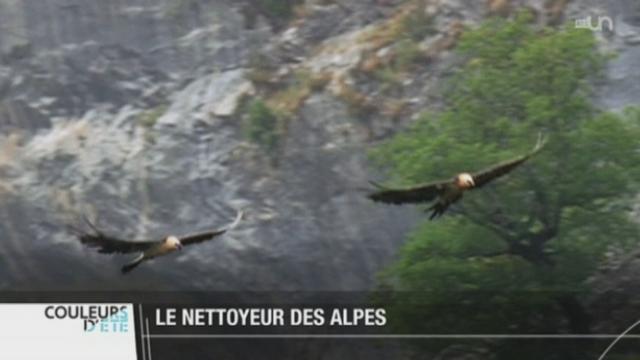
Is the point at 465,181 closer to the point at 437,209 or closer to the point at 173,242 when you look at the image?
the point at 437,209

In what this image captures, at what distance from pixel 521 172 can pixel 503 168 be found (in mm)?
66

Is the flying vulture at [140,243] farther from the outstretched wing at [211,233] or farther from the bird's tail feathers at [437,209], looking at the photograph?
the bird's tail feathers at [437,209]

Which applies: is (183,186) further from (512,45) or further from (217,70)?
(512,45)

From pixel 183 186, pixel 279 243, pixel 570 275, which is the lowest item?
pixel 570 275

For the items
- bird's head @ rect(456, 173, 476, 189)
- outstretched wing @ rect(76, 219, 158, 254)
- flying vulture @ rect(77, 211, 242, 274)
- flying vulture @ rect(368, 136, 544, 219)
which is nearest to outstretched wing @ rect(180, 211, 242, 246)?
flying vulture @ rect(77, 211, 242, 274)

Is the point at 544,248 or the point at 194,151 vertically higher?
the point at 194,151

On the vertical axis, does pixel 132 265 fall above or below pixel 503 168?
below

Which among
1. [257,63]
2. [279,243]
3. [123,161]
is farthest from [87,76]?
[279,243]

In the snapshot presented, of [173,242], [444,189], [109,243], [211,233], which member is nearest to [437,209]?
[444,189]

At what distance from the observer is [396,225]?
341 cm

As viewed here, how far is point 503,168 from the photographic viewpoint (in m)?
3.38

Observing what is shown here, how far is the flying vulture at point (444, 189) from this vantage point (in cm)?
338

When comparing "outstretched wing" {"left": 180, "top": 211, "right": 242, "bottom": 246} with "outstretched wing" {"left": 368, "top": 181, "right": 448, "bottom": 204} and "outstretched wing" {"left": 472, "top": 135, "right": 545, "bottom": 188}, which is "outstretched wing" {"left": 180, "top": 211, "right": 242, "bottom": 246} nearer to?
"outstretched wing" {"left": 368, "top": 181, "right": 448, "bottom": 204}

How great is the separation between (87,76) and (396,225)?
1.18m
